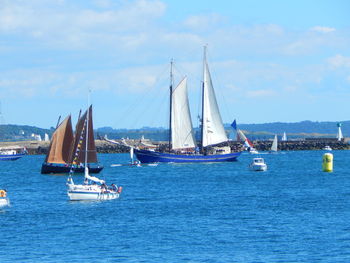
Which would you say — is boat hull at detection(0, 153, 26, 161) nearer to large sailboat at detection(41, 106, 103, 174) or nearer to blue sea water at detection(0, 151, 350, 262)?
large sailboat at detection(41, 106, 103, 174)

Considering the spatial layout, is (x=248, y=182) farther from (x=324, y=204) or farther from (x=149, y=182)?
(x=324, y=204)

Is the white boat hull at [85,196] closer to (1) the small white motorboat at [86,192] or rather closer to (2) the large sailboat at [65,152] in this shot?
(1) the small white motorboat at [86,192]

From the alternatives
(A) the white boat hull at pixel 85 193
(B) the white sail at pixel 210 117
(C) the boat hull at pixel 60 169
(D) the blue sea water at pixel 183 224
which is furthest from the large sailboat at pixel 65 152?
(B) the white sail at pixel 210 117

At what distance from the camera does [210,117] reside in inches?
5226

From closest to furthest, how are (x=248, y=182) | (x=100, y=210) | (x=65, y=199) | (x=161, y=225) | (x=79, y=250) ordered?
(x=79, y=250)
(x=161, y=225)
(x=100, y=210)
(x=65, y=199)
(x=248, y=182)

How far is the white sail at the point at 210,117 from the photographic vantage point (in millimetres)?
131500

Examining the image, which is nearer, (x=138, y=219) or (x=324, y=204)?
(x=138, y=219)

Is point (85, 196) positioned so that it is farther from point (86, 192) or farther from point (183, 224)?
point (183, 224)

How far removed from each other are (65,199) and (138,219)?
15.5 metres

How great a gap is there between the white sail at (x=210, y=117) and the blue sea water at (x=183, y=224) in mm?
43719

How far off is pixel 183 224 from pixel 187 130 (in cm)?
7376

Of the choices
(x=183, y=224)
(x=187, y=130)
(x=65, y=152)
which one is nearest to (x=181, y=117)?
(x=187, y=130)

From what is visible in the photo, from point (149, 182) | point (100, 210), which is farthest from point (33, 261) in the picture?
point (149, 182)

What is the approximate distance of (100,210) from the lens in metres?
62.9
